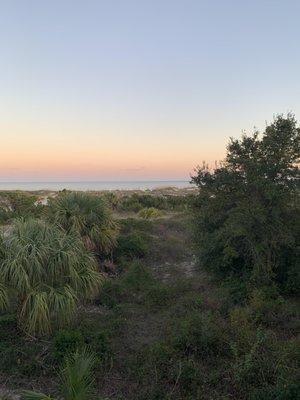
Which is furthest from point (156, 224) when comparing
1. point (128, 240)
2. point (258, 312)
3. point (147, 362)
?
point (147, 362)

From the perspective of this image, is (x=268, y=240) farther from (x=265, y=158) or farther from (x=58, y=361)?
(x=58, y=361)

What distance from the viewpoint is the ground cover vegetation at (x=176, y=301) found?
699 centimetres

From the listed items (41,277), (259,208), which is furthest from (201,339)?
(259,208)

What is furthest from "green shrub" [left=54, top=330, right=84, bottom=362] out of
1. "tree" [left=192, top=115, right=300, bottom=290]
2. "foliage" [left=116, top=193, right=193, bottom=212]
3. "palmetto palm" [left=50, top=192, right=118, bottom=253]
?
"foliage" [left=116, top=193, right=193, bottom=212]

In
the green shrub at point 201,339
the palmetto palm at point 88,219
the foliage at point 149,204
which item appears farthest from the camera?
the foliage at point 149,204

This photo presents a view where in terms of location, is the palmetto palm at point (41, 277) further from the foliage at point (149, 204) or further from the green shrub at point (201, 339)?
the foliage at point (149, 204)

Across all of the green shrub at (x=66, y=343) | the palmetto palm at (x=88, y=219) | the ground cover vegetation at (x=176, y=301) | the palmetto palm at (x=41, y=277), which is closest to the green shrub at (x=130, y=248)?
the ground cover vegetation at (x=176, y=301)

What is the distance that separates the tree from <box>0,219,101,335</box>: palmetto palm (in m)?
4.50

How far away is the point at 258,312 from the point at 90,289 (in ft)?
12.5

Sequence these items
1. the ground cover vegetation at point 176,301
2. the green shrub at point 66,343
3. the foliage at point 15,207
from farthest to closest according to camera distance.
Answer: the foliage at point 15,207 → the green shrub at point 66,343 → the ground cover vegetation at point 176,301

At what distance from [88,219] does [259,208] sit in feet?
21.3

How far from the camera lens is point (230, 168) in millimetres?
12406

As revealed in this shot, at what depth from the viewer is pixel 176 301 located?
11203 millimetres

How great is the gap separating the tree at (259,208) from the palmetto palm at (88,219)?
13.8 feet
